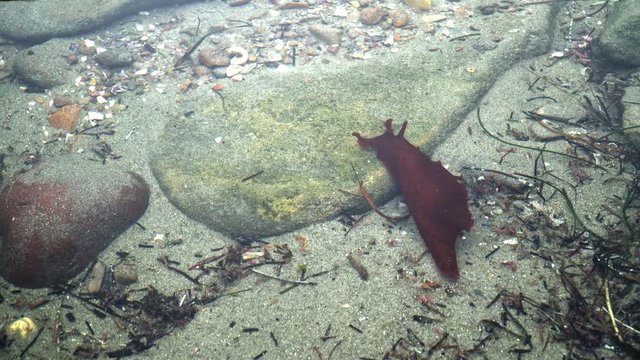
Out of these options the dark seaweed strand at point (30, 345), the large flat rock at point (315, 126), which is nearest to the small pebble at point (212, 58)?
the large flat rock at point (315, 126)

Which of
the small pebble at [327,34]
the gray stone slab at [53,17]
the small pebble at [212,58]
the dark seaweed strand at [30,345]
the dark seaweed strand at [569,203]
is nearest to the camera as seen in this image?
the dark seaweed strand at [30,345]

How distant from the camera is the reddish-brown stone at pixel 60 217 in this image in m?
3.79

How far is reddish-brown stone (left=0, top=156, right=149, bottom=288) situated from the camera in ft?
12.5

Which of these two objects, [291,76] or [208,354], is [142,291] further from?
[291,76]

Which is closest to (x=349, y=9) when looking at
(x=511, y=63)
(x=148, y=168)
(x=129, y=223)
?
(x=511, y=63)

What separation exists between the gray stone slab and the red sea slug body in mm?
5666

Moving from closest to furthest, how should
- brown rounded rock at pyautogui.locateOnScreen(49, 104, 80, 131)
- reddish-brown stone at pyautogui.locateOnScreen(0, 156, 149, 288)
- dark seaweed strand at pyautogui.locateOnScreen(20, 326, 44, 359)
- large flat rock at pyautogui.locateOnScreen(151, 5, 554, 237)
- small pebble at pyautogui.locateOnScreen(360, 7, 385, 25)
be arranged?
dark seaweed strand at pyautogui.locateOnScreen(20, 326, 44, 359) < reddish-brown stone at pyautogui.locateOnScreen(0, 156, 149, 288) < large flat rock at pyautogui.locateOnScreen(151, 5, 554, 237) < brown rounded rock at pyautogui.locateOnScreen(49, 104, 80, 131) < small pebble at pyautogui.locateOnScreen(360, 7, 385, 25)

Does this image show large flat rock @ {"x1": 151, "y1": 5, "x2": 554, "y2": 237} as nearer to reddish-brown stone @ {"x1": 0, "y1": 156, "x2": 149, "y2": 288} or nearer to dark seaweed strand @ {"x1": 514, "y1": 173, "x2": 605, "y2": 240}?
reddish-brown stone @ {"x1": 0, "y1": 156, "x2": 149, "y2": 288}

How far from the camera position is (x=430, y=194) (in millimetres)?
4023

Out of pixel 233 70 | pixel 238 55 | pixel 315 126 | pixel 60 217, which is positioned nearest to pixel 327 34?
pixel 238 55

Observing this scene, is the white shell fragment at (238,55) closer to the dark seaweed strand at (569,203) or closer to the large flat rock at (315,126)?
the large flat rock at (315,126)

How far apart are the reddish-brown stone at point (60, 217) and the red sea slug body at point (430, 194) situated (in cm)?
295

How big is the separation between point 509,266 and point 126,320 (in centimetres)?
377

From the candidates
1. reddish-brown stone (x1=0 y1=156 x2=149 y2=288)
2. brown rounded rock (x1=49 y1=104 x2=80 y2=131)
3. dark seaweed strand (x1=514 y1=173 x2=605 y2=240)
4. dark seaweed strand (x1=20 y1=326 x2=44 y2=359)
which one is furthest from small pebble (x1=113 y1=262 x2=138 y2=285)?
dark seaweed strand (x1=514 y1=173 x2=605 y2=240)
